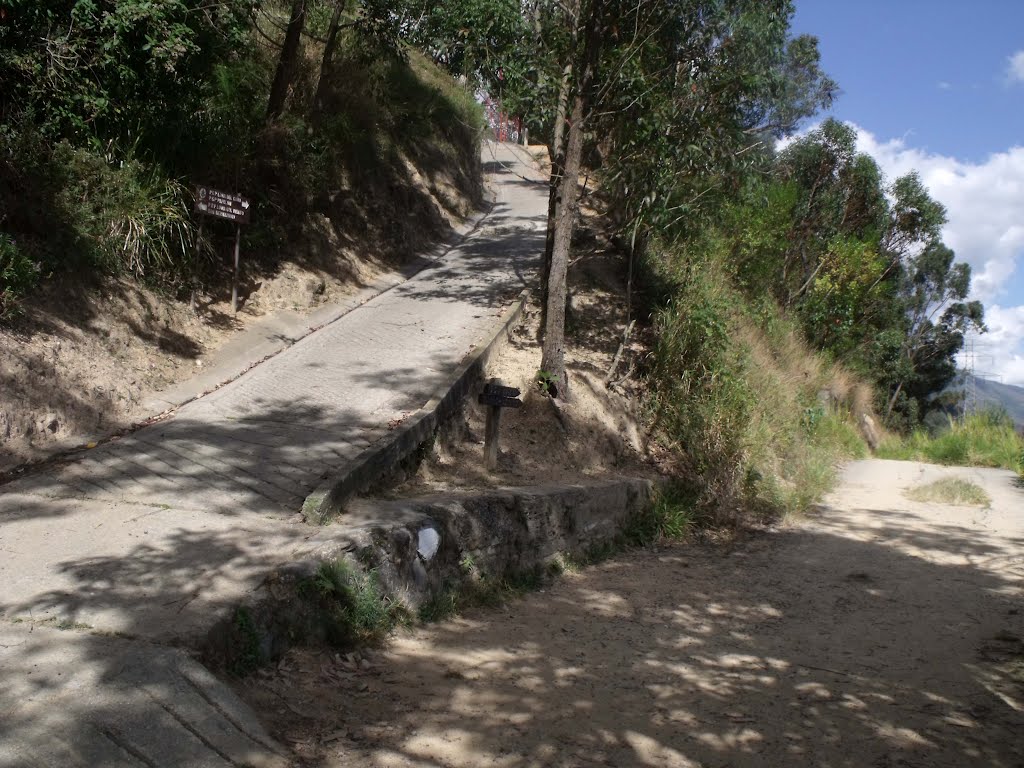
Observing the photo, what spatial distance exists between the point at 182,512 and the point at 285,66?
7.68 m

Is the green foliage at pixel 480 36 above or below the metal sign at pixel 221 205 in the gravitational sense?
above

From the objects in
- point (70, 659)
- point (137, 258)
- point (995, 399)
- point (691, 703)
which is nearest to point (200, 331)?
point (137, 258)

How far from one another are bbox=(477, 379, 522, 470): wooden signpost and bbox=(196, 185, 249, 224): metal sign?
12.3 ft

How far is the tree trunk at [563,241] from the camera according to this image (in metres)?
9.61

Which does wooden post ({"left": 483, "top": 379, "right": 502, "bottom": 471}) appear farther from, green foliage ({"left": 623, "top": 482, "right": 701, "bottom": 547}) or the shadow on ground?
green foliage ({"left": 623, "top": 482, "right": 701, "bottom": 547})

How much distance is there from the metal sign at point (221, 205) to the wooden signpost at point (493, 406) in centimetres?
376

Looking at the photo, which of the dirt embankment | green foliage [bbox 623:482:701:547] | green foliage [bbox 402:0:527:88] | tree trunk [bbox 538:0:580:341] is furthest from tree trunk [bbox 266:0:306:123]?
green foliage [bbox 623:482:701:547]

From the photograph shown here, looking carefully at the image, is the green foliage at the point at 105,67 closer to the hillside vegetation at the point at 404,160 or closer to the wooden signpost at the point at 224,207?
the hillside vegetation at the point at 404,160

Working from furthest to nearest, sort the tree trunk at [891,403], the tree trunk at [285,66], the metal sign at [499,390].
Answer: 1. the tree trunk at [891,403]
2. the tree trunk at [285,66]
3. the metal sign at [499,390]

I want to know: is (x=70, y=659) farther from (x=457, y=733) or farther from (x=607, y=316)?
(x=607, y=316)

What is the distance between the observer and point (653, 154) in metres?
10.2

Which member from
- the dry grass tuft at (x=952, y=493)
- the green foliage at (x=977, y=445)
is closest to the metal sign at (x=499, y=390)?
the dry grass tuft at (x=952, y=493)

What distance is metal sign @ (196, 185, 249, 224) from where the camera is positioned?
9273 mm

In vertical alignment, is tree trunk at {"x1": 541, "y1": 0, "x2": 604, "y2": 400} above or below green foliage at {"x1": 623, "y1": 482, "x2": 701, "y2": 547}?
above
